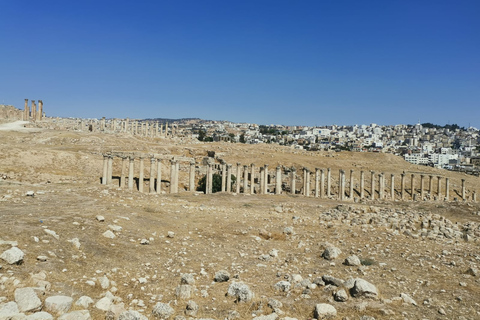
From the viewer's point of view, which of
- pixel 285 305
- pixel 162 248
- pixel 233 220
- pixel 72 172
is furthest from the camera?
pixel 72 172

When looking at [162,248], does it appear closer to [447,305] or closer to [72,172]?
[447,305]

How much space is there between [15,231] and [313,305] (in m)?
8.32

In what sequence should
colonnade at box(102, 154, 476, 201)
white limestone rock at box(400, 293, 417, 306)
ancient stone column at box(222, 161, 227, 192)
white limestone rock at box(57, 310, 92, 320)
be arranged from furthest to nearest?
ancient stone column at box(222, 161, 227, 192) < colonnade at box(102, 154, 476, 201) < white limestone rock at box(400, 293, 417, 306) < white limestone rock at box(57, 310, 92, 320)

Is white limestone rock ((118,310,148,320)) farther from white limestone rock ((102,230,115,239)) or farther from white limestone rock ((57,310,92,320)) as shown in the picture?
white limestone rock ((102,230,115,239))

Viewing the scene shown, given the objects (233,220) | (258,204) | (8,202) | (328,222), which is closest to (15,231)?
(8,202)

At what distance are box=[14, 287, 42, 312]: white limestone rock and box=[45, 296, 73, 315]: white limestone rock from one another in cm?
15

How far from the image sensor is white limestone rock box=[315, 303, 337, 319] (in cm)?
716

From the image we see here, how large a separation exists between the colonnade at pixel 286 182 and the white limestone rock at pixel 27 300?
2327 centimetres

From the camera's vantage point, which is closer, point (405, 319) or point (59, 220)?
point (405, 319)

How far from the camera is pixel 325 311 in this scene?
7219 millimetres

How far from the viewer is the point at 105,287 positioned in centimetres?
795

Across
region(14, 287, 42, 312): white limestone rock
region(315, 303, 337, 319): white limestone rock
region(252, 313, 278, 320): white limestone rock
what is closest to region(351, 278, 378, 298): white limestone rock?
region(315, 303, 337, 319): white limestone rock

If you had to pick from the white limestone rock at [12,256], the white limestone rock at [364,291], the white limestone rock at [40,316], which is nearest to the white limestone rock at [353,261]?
the white limestone rock at [364,291]

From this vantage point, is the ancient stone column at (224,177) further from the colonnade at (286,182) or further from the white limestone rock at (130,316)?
the white limestone rock at (130,316)
